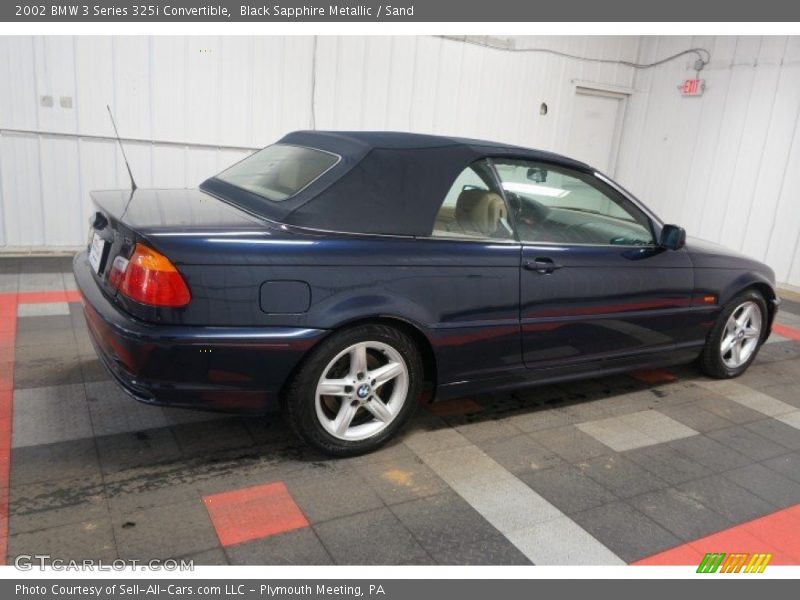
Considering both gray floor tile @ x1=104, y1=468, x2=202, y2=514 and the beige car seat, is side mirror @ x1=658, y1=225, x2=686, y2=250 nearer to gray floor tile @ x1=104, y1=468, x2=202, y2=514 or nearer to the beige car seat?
the beige car seat

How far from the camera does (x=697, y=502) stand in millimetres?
2797

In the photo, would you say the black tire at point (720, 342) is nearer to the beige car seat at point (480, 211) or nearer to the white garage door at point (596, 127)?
the beige car seat at point (480, 211)

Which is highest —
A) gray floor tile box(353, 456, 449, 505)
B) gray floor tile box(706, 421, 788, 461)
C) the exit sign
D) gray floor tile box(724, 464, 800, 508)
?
the exit sign

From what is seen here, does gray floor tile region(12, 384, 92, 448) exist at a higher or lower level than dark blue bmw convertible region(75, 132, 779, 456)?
lower

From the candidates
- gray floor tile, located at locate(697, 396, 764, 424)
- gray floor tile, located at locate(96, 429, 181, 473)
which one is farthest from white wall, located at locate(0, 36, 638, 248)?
gray floor tile, located at locate(697, 396, 764, 424)

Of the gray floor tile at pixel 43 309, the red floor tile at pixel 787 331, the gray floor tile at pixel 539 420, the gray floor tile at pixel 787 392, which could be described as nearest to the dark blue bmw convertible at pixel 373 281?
the gray floor tile at pixel 539 420

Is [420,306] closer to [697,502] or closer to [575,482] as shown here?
[575,482]

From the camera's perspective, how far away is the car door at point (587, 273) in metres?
3.25

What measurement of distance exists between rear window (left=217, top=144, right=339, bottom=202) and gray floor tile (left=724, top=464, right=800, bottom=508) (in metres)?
2.53

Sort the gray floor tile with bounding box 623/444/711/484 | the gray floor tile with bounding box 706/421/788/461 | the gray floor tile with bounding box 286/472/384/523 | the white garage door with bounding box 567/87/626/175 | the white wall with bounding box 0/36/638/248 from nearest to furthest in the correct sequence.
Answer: the gray floor tile with bounding box 286/472/384/523, the gray floor tile with bounding box 623/444/711/484, the gray floor tile with bounding box 706/421/788/461, the white wall with bounding box 0/36/638/248, the white garage door with bounding box 567/87/626/175

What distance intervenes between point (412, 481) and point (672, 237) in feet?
7.09

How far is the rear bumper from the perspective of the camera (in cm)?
242

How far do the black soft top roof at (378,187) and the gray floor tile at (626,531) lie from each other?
4.79 feet
